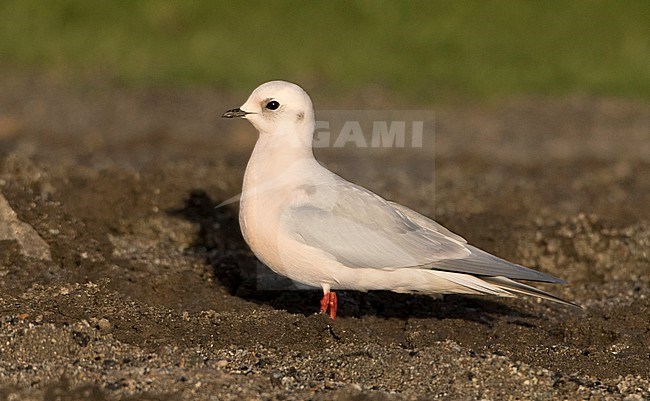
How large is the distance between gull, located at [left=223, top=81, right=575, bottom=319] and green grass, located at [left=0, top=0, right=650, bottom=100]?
32.6 feet

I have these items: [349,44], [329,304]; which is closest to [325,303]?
[329,304]

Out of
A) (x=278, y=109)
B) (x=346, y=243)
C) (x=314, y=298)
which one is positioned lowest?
(x=314, y=298)

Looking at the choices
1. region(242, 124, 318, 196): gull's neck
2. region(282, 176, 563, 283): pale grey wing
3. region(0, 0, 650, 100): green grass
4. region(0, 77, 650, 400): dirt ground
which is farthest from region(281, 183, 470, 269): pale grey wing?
region(0, 0, 650, 100): green grass

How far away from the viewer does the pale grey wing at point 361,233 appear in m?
6.95

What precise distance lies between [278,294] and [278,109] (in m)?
1.48

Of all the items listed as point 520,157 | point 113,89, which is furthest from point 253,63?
point 520,157

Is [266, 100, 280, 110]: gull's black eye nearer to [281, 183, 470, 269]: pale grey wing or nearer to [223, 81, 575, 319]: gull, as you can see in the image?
[223, 81, 575, 319]: gull

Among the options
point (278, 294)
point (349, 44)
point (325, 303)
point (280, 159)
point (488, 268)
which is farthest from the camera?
point (349, 44)

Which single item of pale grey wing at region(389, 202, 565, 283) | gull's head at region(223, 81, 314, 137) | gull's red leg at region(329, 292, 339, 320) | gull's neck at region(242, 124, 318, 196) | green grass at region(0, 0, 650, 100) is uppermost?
green grass at region(0, 0, 650, 100)

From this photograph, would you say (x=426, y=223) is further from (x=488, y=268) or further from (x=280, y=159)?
(x=280, y=159)

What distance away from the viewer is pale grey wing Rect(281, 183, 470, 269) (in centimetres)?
695

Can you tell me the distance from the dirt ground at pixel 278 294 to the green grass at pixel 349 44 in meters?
3.86

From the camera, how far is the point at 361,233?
702cm

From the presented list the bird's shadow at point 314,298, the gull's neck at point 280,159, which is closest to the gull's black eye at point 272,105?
the gull's neck at point 280,159
